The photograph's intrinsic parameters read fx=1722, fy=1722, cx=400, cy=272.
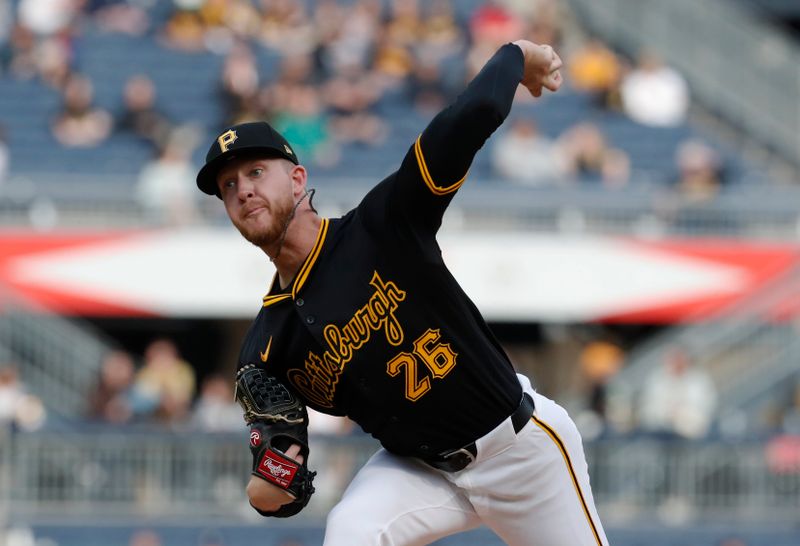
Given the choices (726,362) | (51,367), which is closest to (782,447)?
(726,362)

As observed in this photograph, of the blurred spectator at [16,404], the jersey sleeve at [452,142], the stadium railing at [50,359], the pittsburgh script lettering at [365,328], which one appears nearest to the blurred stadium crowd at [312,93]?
the stadium railing at [50,359]

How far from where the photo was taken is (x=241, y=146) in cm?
599

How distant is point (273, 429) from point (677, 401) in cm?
991

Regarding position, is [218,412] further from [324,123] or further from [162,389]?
[324,123]

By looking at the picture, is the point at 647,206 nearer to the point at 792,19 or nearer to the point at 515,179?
the point at 515,179

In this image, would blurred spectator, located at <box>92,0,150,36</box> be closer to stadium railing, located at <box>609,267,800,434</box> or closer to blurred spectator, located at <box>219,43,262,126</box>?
blurred spectator, located at <box>219,43,262,126</box>

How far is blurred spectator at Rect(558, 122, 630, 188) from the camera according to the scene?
17.6m

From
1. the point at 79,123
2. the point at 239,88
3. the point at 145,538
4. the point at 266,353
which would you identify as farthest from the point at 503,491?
the point at 79,123

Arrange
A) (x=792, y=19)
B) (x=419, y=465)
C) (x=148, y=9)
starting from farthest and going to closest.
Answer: (x=792, y=19)
(x=148, y=9)
(x=419, y=465)

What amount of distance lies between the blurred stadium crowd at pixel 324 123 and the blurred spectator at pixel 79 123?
0.02m

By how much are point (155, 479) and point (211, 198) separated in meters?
3.32

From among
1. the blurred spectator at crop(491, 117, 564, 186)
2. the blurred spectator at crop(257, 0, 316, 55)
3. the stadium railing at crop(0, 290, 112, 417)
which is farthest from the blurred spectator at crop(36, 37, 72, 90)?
the blurred spectator at crop(491, 117, 564, 186)

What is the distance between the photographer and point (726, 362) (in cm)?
1658

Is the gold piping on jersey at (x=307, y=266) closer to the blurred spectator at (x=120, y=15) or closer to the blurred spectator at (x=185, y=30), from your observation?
the blurred spectator at (x=185, y=30)
